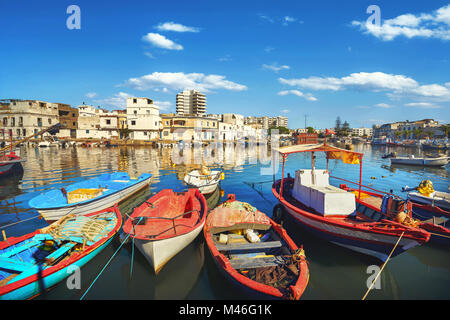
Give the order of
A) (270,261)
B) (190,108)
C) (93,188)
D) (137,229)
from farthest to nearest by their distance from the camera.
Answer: (190,108) → (93,188) → (137,229) → (270,261)

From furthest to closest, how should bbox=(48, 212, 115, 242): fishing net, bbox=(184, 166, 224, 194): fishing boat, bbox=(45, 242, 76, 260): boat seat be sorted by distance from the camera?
bbox=(184, 166, 224, 194): fishing boat
bbox=(48, 212, 115, 242): fishing net
bbox=(45, 242, 76, 260): boat seat

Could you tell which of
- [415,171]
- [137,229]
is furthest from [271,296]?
[415,171]

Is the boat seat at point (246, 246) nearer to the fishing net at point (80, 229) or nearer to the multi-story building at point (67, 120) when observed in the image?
the fishing net at point (80, 229)

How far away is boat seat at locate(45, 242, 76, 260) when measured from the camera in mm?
6847

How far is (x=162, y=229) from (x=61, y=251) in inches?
135

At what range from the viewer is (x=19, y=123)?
6631 centimetres

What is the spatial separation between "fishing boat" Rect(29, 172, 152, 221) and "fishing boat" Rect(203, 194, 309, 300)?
7.22m

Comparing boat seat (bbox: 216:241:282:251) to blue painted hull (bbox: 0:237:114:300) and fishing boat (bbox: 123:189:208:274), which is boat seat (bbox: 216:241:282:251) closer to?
fishing boat (bbox: 123:189:208:274)

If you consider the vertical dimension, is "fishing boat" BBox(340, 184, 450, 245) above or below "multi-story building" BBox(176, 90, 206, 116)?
below

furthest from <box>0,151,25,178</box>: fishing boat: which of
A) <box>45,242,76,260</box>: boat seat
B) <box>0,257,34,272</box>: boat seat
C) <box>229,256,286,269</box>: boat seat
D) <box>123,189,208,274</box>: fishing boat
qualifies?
<box>229,256,286,269</box>: boat seat

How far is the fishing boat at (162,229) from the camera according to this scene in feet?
23.6

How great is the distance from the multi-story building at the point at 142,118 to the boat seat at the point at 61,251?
6393cm
